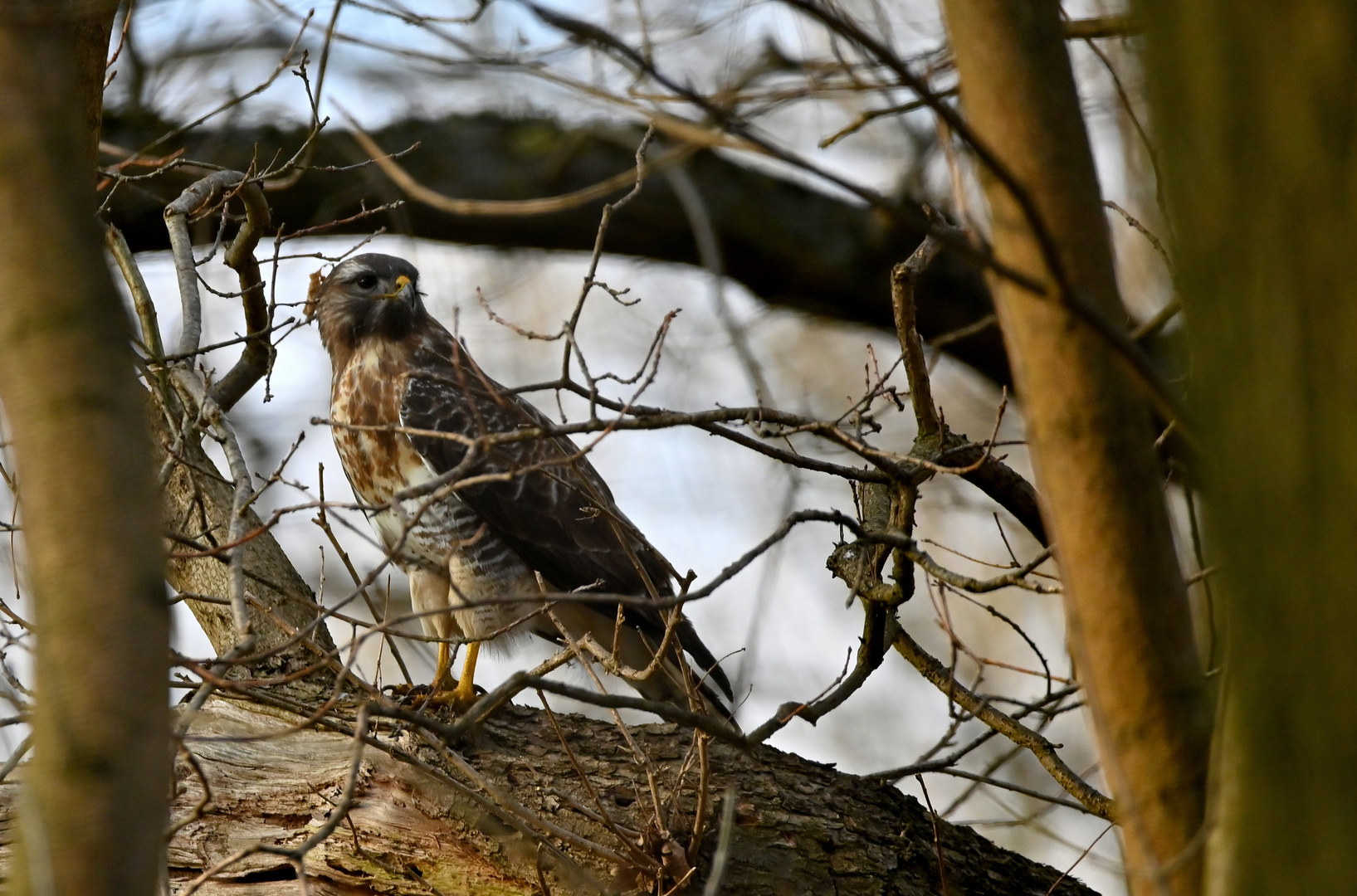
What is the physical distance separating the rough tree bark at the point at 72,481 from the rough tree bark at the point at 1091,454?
48.7 inches

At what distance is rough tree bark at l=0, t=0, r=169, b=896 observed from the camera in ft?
4.85

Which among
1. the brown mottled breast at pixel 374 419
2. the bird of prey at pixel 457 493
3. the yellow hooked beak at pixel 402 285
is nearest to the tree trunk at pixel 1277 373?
the bird of prey at pixel 457 493

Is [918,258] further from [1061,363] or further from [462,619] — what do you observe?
[462,619]

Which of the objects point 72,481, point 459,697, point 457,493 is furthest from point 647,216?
point 72,481

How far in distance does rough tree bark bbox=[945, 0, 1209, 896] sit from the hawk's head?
365cm

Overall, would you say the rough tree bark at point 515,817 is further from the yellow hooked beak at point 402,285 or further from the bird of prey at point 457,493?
the yellow hooked beak at point 402,285

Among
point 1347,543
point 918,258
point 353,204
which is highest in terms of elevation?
point 353,204

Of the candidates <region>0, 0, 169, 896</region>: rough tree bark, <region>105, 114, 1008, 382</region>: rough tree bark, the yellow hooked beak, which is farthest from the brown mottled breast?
<region>0, 0, 169, 896</region>: rough tree bark

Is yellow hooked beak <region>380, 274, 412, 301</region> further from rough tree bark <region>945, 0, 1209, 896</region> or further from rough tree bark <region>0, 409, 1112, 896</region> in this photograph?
rough tree bark <region>945, 0, 1209, 896</region>

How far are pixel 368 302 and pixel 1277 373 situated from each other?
4.51 m

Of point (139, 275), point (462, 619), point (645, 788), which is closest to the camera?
point (645, 788)

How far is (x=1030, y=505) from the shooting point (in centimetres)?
352

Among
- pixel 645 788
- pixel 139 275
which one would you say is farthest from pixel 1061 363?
pixel 139 275

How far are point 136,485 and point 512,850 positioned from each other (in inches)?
77.5
